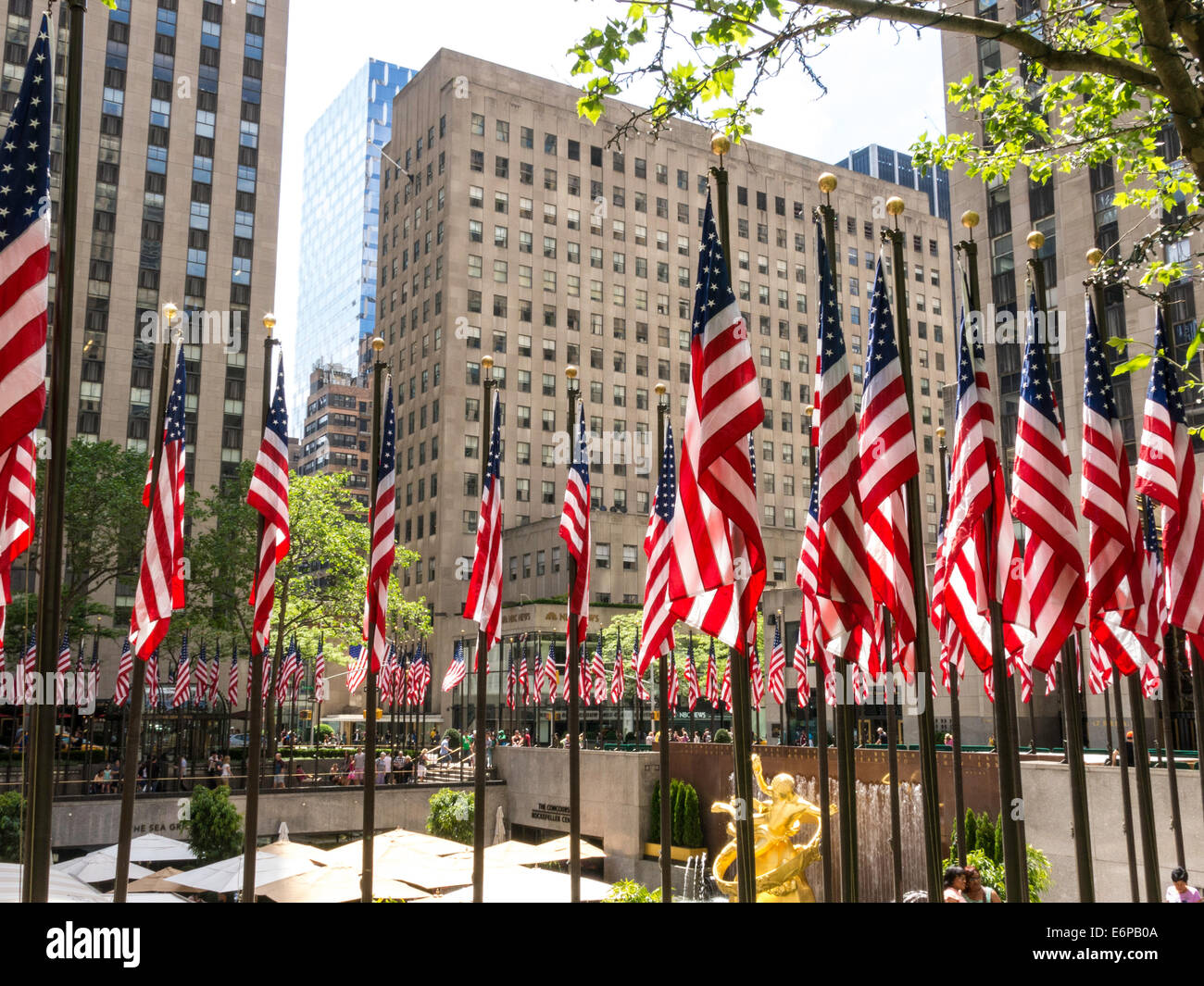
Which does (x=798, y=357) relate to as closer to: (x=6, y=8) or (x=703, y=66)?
A: (x=6, y=8)

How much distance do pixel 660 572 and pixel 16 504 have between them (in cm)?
852

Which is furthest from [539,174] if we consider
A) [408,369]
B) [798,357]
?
[798,357]

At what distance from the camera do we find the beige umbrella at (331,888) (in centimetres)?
2336

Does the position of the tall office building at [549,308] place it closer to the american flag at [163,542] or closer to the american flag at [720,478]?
the american flag at [163,542]

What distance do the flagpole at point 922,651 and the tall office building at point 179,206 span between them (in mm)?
74269

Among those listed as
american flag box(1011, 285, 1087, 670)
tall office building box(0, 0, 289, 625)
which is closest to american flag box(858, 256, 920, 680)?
american flag box(1011, 285, 1087, 670)

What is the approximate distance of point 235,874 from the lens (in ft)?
82.4

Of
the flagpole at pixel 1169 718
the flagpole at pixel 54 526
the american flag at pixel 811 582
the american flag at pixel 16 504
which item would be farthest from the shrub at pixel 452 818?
the flagpole at pixel 54 526

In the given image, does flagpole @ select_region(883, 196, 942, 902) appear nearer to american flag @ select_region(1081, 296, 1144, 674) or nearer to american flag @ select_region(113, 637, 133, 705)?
american flag @ select_region(1081, 296, 1144, 674)

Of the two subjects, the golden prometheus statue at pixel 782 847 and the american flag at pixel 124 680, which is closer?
the golden prometheus statue at pixel 782 847

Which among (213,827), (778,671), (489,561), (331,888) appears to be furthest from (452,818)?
(489,561)
